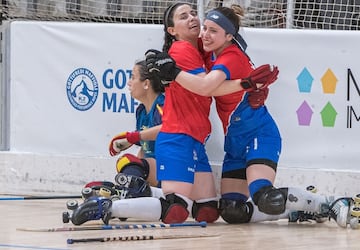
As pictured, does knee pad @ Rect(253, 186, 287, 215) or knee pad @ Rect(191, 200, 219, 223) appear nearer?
knee pad @ Rect(253, 186, 287, 215)

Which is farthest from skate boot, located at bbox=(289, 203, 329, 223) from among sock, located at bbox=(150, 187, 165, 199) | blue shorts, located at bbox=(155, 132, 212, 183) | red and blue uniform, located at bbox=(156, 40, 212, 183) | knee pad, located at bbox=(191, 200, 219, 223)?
sock, located at bbox=(150, 187, 165, 199)

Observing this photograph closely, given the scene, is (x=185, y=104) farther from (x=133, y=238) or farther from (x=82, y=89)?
(x=82, y=89)

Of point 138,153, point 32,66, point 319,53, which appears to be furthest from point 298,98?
point 32,66

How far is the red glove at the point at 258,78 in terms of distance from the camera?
6.51 meters

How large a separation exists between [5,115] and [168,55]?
3013 mm

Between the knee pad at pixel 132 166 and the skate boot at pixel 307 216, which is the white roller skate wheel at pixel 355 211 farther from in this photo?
the knee pad at pixel 132 166

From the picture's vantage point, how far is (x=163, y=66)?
6492 mm

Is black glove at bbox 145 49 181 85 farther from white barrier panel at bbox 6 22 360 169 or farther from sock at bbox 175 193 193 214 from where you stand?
white barrier panel at bbox 6 22 360 169

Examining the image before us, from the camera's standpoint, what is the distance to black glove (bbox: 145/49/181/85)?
650cm

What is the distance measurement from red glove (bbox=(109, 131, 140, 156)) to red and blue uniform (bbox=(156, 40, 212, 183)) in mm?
571

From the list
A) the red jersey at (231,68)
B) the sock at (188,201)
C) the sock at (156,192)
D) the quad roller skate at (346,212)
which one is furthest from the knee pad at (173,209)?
the quad roller skate at (346,212)

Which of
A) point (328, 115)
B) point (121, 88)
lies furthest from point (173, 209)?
point (121, 88)

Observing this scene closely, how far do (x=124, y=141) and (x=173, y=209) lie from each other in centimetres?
107

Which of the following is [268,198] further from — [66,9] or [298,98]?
[66,9]
